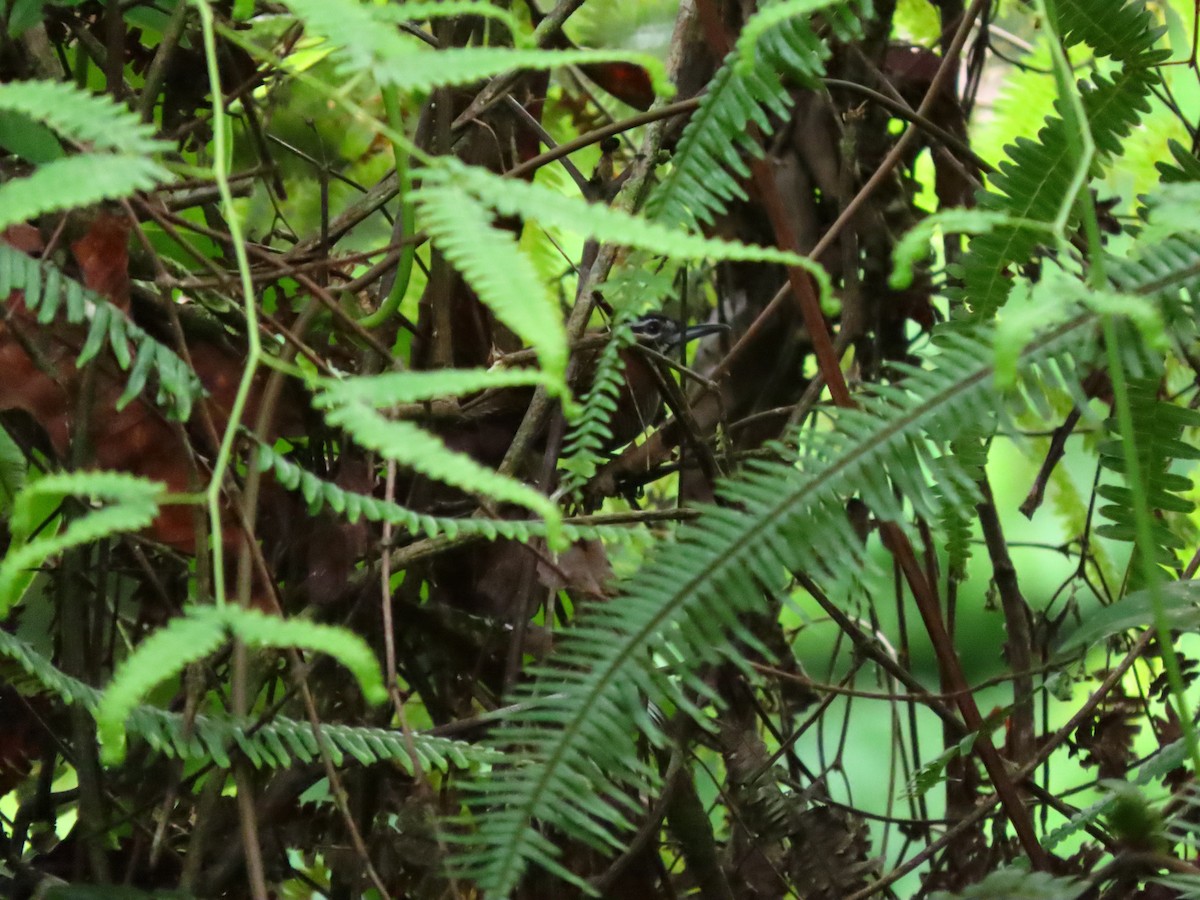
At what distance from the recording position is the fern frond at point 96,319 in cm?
63

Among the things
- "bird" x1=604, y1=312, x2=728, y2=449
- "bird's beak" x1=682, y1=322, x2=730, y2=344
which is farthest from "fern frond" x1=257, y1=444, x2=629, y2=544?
"bird's beak" x1=682, y1=322, x2=730, y2=344

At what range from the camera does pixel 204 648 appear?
0.41 m

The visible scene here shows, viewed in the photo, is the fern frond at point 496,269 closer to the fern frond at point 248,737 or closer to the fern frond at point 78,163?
the fern frond at point 78,163

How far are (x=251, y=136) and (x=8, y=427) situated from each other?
42 cm

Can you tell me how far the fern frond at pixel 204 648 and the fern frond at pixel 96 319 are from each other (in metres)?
0.24

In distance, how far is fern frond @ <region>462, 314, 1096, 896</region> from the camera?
63 centimetres

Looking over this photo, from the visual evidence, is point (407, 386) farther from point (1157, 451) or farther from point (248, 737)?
point (1157, 451)

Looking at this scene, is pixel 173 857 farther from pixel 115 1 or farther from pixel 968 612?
pixel 968 612

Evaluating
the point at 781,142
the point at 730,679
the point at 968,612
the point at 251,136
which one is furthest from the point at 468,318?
the point at 968,612

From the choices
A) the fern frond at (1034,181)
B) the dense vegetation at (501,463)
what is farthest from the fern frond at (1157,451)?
the fern frond at (1034,181)

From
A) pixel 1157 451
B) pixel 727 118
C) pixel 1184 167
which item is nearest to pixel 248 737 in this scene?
pixel 727 118

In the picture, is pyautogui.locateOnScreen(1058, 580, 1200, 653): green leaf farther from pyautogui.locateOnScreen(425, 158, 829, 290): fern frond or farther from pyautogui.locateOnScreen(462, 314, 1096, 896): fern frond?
pyautogui.locateOnScreen(425, 158, 829, 290): fern frond

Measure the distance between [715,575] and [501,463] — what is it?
312mm

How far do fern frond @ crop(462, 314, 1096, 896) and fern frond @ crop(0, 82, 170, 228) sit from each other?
0.35 metres
